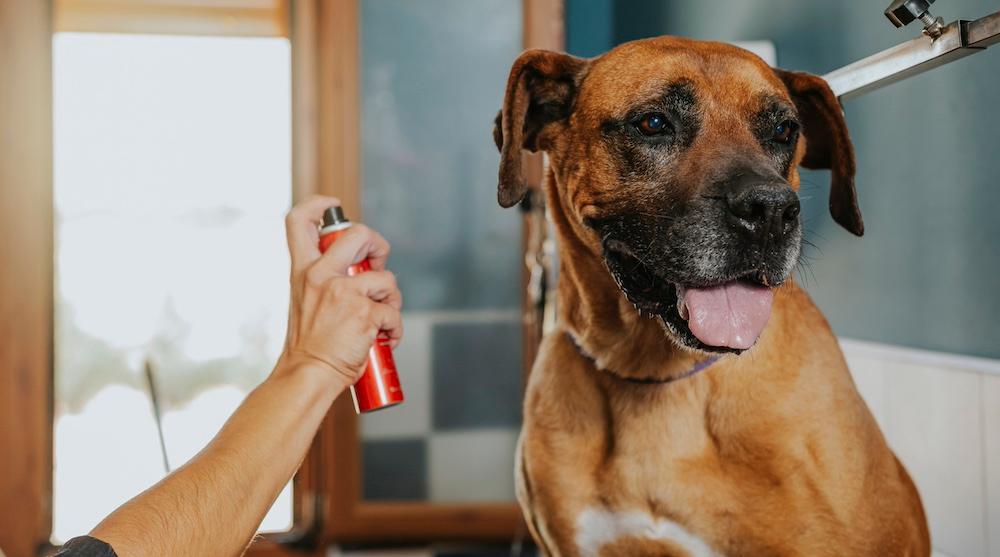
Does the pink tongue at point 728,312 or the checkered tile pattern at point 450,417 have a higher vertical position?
the pink tongue at point 728,312

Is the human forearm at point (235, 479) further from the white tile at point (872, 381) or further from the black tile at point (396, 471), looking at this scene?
the black tile at point (396, 471)

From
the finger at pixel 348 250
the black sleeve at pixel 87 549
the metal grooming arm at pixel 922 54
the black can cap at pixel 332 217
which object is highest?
the metal grooming arm at pixel 922 54

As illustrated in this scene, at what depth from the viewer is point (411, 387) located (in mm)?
3436

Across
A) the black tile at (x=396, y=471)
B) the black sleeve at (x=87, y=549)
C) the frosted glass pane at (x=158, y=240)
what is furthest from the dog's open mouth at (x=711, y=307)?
the frosted glass pane at (x=158, y=240)

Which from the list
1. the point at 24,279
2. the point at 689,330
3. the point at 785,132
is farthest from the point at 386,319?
the point at 24,279

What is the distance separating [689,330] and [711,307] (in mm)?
38

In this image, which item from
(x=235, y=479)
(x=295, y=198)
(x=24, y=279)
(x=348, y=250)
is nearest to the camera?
(x=235, y=479)

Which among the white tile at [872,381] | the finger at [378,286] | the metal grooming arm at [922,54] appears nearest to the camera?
the metal grooming arm at [922,54]

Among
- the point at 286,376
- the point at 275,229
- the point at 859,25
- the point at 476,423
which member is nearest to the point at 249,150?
the point at 275,229

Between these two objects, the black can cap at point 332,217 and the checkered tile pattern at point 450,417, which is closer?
the black can cap at point 332,217

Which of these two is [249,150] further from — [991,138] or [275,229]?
[991,138]

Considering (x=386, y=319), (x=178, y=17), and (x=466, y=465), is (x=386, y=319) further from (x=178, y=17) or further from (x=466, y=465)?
(x=178, y=17)

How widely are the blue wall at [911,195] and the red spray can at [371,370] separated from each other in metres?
0.87

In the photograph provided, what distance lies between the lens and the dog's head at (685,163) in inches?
41.4
